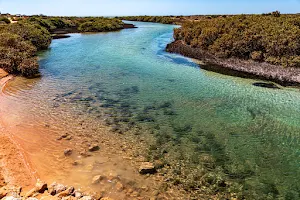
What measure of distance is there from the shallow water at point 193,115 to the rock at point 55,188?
443 centimetres

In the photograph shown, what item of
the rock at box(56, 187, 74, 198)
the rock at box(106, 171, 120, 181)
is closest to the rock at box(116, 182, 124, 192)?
the rock at box(106, 171, 120, 181)

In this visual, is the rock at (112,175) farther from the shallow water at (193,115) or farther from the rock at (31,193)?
A: the rock at (31,193)

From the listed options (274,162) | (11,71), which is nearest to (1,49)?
(11,71)

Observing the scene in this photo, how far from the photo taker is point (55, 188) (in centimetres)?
960

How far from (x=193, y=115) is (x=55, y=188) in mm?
10589

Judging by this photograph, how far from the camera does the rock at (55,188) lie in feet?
31.0

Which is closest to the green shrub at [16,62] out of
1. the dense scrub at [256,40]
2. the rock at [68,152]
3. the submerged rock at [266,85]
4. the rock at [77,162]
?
the rock at [68,152]

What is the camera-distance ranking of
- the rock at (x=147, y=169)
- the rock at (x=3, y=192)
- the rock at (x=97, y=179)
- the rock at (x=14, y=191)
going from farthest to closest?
1. the rock at (x=147, y=169)
2. the rock at (x=97, y=179)
3. the rock at (x=14, y=191)
4. the rock at (x=3, y=192)

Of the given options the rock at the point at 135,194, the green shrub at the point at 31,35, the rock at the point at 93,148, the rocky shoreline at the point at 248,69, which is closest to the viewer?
the rock at the point at 135,194

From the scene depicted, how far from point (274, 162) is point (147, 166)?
6.35 metres

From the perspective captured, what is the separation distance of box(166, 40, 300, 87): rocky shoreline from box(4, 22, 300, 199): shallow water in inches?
97.7

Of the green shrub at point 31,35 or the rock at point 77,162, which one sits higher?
the green shrub at point 31,35

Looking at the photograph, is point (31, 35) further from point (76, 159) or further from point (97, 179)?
point (97, 179)

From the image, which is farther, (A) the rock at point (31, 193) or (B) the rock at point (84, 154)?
(B) the rock at point (84, 154)
